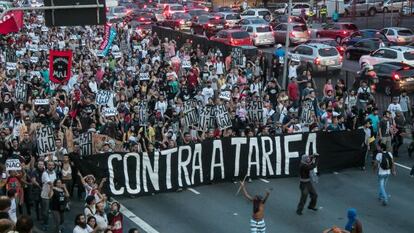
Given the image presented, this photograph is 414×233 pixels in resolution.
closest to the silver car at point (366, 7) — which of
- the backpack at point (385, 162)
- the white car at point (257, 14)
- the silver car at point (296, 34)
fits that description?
the white car at point (257, 14)

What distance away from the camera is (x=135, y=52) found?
112 ft

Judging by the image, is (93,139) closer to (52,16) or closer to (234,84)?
(52,16)

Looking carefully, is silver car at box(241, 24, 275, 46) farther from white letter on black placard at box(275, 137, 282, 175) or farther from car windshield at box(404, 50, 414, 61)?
white letter on black placard at box(275, 137, 282, 175)

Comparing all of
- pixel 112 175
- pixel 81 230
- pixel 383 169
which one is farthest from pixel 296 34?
pixel 81 230

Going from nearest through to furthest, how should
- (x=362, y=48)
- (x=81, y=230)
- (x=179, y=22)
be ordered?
(x=81, y=230)
(x=362, y=48)
(x=179, y=22)

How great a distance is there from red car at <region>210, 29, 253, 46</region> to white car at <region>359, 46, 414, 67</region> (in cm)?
890

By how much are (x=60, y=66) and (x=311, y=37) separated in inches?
998

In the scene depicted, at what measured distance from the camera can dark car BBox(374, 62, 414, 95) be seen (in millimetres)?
28300

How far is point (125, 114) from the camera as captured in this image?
2120 cm

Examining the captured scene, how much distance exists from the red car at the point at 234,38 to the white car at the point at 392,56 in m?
8.90

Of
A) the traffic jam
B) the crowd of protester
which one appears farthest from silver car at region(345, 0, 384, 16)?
the crowd of protester

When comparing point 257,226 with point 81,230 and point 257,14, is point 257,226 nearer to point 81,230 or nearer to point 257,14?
point 81,230

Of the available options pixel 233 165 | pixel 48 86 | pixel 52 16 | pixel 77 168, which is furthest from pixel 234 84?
pixel 52 16

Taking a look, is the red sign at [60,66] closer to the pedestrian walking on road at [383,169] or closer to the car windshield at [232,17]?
the pedestrian walking on road at [383,169]
